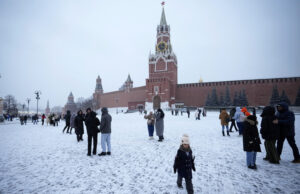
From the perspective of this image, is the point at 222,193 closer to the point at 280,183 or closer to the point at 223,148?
the point at 280,183

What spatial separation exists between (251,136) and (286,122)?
1.09 meters

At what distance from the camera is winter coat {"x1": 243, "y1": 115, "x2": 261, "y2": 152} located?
340 centimetres

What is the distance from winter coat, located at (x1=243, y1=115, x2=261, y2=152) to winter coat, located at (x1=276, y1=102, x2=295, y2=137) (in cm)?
91

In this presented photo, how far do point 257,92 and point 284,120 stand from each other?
40.0 metres

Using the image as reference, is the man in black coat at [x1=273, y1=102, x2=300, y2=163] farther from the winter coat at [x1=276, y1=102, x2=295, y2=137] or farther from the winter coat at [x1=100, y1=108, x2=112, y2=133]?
the winter coat at [x1=100, y1=108, x2=112, y2=133]

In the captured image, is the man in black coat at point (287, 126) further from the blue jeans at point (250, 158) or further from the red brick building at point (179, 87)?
the red brick building at point (179, 87)

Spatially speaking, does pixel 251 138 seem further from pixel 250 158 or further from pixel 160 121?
pixel 160 121

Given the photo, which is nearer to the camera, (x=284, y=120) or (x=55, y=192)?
(x=55, y=192)

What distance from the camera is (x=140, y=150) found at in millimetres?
5141

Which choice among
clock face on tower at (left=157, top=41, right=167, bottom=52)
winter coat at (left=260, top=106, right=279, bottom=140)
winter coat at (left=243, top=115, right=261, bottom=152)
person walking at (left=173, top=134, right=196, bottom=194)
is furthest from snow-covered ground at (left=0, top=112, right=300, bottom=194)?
clock face on tower at (left=157, top=41, right=167, bottom=52)

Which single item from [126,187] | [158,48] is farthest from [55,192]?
[158,48]

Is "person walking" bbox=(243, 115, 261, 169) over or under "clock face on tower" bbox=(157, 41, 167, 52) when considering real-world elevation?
under

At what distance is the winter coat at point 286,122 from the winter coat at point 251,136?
91cm

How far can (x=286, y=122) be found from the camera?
3.73m
